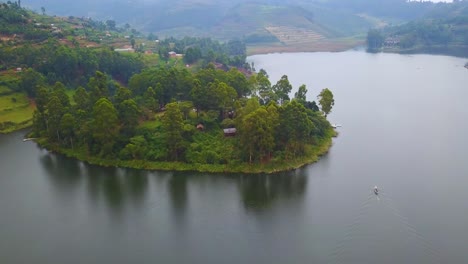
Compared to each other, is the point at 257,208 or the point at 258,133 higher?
the point at 258,133

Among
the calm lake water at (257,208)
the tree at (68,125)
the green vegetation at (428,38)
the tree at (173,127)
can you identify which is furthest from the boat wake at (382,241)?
the green vegetation at (428,38)

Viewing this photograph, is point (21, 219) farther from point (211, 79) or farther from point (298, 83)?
point (298, 83)

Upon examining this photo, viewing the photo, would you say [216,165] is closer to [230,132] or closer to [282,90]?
[230,132]

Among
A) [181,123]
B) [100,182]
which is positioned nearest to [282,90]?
[181,123]

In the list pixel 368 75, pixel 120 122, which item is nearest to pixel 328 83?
pixel 368 75

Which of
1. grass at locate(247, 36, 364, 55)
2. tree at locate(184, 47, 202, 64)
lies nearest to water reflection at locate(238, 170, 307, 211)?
tree at locate(184, 47, 202, 64)
